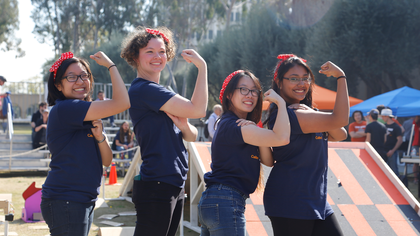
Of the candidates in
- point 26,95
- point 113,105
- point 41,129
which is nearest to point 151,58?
point 113,105

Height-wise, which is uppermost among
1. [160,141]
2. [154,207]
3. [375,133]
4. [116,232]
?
[160,141]

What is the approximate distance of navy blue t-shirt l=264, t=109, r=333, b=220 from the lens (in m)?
2.37

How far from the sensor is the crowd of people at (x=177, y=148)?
88.9 inches

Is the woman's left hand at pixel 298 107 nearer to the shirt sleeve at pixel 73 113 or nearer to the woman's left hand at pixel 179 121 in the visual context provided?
the woman's left hand at pixel 179 121

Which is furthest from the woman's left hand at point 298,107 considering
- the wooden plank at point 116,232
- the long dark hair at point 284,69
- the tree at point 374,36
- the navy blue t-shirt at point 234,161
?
the tree at point 374,36

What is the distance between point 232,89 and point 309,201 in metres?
0.88

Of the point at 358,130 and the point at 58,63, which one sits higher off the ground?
the point at 58,63

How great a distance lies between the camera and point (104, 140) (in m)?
2.41

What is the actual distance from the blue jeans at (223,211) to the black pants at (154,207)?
0.21 metres

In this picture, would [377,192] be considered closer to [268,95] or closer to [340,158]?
[340,158]

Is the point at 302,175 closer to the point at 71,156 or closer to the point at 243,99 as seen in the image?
the point at 243,99

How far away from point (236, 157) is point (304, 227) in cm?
62

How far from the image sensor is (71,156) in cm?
227

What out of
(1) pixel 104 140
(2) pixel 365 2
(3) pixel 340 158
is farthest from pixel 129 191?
(2) pixel 365 2
